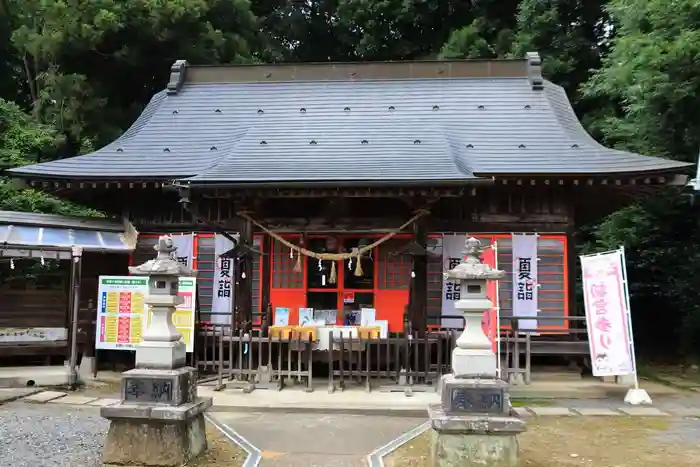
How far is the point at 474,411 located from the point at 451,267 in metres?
5.69

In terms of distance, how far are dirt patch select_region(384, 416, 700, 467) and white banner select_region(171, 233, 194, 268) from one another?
22.1ft

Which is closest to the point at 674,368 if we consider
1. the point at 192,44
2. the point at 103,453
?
the point at 103,453

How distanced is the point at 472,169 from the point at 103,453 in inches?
305

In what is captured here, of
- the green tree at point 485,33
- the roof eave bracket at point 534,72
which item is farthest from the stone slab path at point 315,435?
the green tree at point 485,33

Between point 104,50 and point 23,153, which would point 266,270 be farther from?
point 104,50

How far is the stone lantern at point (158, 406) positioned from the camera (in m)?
5.63

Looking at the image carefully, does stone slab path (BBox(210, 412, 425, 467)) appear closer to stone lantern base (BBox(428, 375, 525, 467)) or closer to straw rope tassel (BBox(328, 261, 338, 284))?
stone lantern base (BBox(428, 375, 525, 467))

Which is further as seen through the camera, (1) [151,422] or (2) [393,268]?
(2) [393,268]

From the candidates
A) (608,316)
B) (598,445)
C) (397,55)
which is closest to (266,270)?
(608,316)

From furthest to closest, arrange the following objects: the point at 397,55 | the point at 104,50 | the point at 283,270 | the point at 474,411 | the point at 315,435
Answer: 1. the point at 397,55
2. the point at 104,50
3. the point at 283,270
4. the point at 315,435
5. the point at 474,411

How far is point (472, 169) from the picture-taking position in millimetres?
10680

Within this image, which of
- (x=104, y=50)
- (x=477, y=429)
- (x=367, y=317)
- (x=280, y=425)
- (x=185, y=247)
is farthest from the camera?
(x=104, y=50)

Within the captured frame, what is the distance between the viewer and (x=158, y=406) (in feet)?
18.7

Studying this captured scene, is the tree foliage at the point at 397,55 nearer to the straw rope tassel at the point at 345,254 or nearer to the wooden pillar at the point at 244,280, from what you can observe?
the straw rope tassel at the point at 345,254
